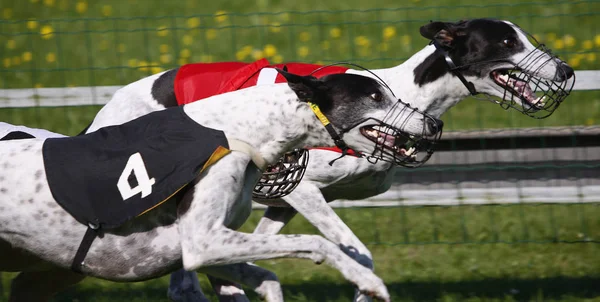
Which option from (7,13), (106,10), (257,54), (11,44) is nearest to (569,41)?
(257,54)

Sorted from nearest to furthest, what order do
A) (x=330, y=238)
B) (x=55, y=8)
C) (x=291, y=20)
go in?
(x=330, y=238) → (x=291, y=20) → (x=55, y=8)

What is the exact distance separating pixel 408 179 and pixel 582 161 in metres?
1.16

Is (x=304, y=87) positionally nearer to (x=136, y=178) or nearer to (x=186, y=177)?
(x=186, y=177)

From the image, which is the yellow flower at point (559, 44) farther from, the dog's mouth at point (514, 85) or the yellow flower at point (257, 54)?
the dog's mouth at point (514, 85)

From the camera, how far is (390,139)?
4.03 m

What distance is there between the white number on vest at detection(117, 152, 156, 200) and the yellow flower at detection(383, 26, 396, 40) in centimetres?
580

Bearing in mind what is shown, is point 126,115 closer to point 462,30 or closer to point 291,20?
point 462,30

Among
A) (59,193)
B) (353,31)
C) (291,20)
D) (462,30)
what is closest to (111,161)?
(59,193)

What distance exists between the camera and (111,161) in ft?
13.1

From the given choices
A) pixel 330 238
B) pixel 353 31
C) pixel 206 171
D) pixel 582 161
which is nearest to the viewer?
pixel 206 171

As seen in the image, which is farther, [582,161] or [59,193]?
[582,161]

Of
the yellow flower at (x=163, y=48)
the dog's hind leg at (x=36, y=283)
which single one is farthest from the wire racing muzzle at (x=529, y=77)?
the yellow flower at (x=163, y=48)

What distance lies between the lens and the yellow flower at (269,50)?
9.92 meters

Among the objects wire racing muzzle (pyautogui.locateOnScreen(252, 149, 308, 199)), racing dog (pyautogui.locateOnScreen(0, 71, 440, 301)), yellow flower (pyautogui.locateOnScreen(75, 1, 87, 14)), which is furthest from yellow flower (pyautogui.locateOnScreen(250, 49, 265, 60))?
racing dog (pyautogui.locateOnScreen(0, 71, 440, 301))
